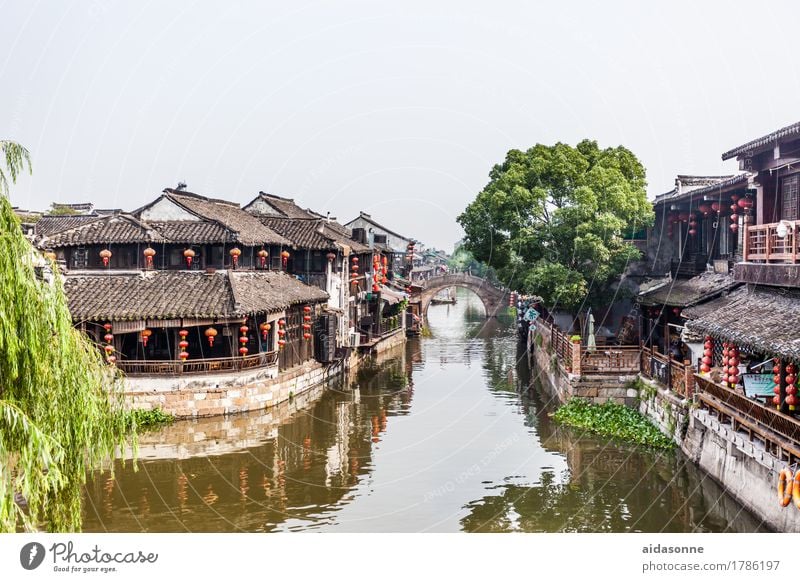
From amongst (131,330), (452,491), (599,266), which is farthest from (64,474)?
(599,266)

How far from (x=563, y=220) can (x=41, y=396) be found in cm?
2294

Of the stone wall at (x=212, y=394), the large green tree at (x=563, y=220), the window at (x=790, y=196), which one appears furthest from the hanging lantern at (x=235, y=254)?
the window at (x=790, y=196)

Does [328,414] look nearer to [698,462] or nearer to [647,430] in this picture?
[647,430]

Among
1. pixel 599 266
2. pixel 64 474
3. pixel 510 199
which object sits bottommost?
pixel 64 474

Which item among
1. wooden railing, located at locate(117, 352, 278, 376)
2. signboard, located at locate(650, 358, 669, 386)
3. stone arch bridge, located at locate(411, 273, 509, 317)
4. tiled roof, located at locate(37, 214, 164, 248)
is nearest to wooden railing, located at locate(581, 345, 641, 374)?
signboard, located at locate(650, 358, 669, 386)

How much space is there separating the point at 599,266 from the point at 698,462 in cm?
1261

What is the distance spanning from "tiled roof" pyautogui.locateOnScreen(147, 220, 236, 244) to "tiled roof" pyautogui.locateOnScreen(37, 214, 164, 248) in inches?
27.5

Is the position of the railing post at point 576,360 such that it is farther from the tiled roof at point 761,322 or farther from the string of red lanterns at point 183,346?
the string of red lanterns at point 183,346

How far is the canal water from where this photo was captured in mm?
15664

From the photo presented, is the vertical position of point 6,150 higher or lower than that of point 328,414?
higher

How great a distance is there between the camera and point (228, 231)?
2866cm

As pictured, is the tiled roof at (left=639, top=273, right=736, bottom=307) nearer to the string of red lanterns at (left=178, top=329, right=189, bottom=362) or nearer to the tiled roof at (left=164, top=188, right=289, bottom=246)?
the tiled roof at (left=164, top=188, right=289, bottom=246)

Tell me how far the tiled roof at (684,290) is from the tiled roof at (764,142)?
515 centimetres

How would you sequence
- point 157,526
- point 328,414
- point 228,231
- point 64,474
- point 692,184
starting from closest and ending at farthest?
point 64,474 < point 157,526 < point 328,414 < point 228,231 < point 692,184
